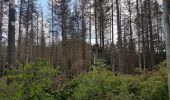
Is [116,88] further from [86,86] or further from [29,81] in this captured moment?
[29,81]

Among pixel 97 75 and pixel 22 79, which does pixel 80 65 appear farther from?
pixel 22 79

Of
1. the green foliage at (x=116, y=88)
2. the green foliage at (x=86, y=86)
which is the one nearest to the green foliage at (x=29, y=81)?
the green foliage at (x=86, y=86)

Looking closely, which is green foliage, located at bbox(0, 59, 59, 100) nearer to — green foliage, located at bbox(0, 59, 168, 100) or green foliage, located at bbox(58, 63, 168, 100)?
green foliage, located at bbox(0, 59, 168, 100)

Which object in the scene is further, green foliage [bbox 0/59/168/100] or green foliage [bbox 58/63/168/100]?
green foliage [bbox 58/63/168/100]

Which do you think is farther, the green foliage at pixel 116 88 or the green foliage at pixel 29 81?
the green foliage at pixel 116 88

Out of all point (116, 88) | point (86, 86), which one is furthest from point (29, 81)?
point (116, 88)

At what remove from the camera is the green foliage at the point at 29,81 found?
676 centimetres

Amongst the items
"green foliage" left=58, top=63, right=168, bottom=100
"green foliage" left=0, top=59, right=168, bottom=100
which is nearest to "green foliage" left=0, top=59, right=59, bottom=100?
"green foliage" left=0, top=59, right=168, bottom=100

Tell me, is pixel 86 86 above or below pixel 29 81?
below

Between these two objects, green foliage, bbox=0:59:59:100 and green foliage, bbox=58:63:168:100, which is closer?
green foliage, bbox=0:59:59:100

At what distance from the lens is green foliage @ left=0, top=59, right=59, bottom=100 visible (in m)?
6.76

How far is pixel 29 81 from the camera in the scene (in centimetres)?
683

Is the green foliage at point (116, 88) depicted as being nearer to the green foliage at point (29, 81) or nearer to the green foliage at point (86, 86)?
the green foliage at point (86, 86)

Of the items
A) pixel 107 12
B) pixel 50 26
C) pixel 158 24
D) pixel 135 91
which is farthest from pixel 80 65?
pixel 135 91
